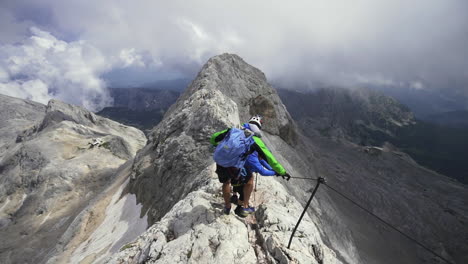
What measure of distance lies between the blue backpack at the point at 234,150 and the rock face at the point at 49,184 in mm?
31414

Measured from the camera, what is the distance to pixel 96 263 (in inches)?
696

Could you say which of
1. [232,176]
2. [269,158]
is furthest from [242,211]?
[269,158]

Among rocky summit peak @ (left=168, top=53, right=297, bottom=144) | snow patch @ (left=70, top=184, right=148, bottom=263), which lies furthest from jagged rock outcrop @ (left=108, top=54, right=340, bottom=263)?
rocky summit peak @ (left=168, top=53, right=297, bottom=144)

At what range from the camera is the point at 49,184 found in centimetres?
5128

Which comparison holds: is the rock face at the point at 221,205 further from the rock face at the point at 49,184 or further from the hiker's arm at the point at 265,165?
the rock face at the point at 49,184

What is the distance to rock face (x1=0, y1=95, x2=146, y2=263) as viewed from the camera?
123 ft

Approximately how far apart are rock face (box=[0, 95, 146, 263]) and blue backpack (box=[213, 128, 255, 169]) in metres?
31.4

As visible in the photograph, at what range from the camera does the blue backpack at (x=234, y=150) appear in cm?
924

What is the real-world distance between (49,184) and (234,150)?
57.8 m

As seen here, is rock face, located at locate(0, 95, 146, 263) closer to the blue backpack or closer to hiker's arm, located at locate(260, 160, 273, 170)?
the blue backpack

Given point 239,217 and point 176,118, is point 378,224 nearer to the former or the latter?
point 176,118

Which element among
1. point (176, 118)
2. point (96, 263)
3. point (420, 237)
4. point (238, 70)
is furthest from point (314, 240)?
point (420, 237)

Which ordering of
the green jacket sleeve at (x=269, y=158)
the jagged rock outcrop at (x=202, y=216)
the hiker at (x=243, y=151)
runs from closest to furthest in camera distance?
the green jacket sleeve at (x=269, y=158) < the hiker at (x=243, y=151) < the jagged rock outcrop at (x=202, y=216)

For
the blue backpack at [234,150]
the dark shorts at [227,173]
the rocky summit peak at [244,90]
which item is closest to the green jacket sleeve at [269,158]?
the blue backpack at [234,150]
